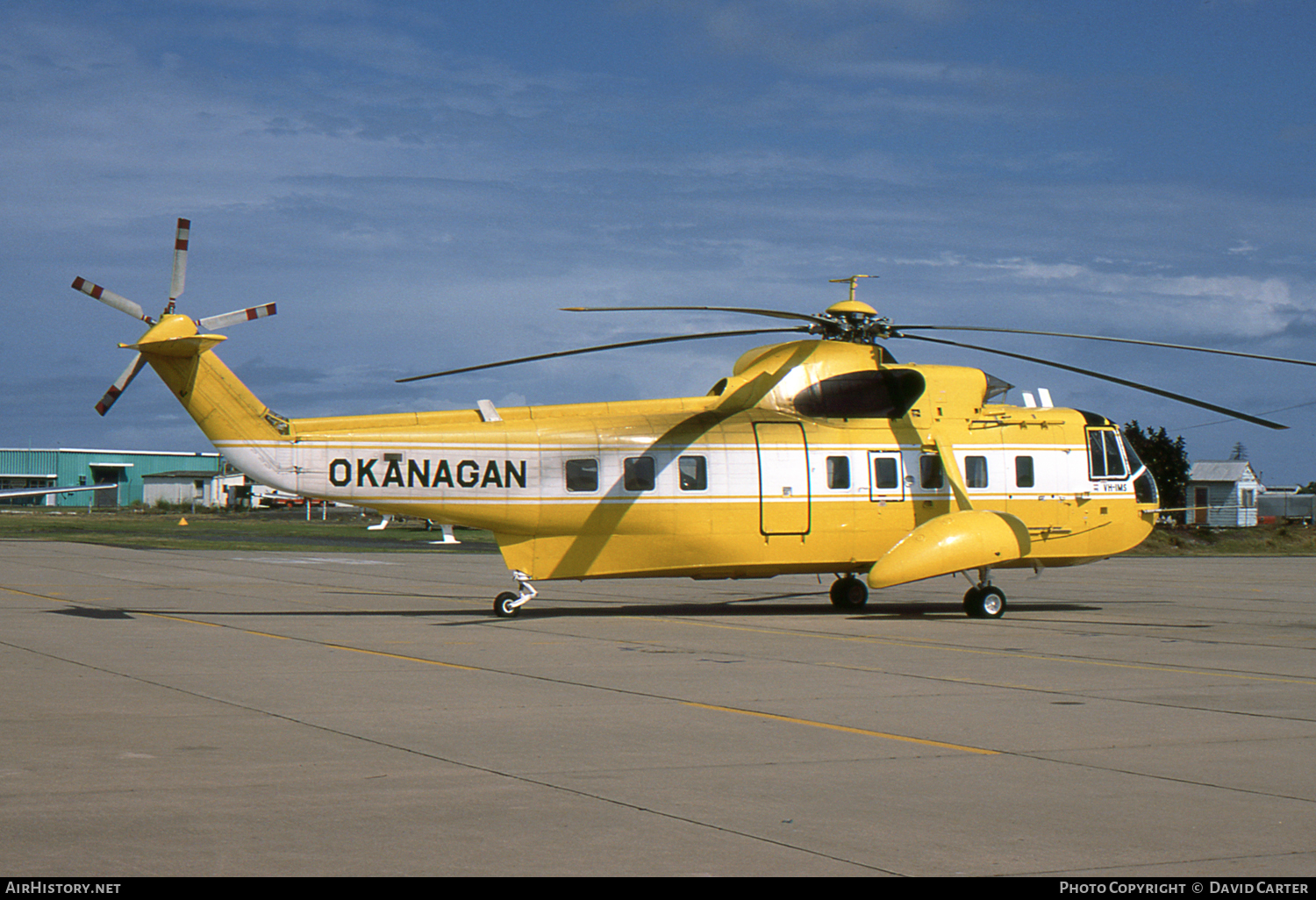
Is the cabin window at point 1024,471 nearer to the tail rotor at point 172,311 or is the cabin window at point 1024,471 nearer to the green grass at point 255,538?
the tail rotor at point 172,311

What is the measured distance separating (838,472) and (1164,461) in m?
62.8

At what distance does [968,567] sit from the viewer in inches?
829

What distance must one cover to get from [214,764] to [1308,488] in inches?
5528

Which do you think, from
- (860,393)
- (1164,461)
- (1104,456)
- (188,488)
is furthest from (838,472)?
(188,488)

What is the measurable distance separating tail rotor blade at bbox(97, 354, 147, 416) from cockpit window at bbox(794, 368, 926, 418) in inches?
444

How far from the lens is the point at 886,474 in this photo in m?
22.6

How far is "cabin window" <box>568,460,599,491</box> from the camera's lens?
69.6 feet

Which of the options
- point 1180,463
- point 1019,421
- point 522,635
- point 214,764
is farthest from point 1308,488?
point 214,764

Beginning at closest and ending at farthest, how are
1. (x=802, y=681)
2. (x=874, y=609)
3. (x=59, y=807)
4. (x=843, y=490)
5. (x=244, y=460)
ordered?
(x=59, y=807) → (x=802, y=681) → (x=244, y=460) → (x=843, y=490) → (x=874, y=609)

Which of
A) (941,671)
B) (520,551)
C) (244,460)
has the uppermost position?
(244,460)

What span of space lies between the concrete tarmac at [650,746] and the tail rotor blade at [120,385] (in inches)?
134

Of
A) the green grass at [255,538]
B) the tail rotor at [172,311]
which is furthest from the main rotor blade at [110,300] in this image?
the green grass at [255,538]

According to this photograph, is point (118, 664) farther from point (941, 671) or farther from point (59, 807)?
point (941, 671)
